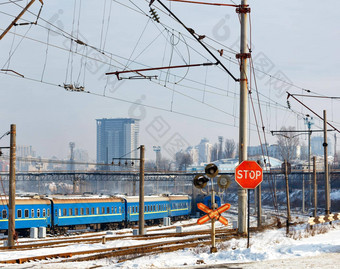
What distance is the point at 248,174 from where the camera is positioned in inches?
745

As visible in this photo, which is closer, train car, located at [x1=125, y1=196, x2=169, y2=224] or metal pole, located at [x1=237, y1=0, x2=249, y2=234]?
metal pole, located at [x1=237, y1=0, x2=249, y2=234]

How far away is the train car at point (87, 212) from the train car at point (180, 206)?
36.7 feet

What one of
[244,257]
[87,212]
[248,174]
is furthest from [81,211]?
[244,257]

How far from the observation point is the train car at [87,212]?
140 ft

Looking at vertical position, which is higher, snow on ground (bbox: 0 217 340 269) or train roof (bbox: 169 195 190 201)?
snow on ground (bbox: 0 217 340 269)

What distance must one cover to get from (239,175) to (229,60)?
9266 mm

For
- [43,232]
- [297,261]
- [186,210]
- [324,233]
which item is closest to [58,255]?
[297,261]

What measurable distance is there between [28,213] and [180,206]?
27057 millimetres

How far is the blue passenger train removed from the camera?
3925 centimetres

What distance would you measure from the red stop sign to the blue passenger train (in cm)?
2369

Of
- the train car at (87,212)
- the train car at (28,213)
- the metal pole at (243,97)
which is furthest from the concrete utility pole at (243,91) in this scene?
the train car at (87,212)

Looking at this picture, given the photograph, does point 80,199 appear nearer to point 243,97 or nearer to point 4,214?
point 4,214

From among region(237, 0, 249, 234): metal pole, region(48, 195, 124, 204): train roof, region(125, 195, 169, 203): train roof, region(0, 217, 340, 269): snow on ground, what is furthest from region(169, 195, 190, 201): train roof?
region(0, 217, 340, 269): snow on ground

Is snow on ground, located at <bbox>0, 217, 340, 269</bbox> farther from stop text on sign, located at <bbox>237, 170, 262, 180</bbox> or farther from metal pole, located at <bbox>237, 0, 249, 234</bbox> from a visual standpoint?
stop text on sign, located at <bbox>237, 170, 262, 180</bbox>
